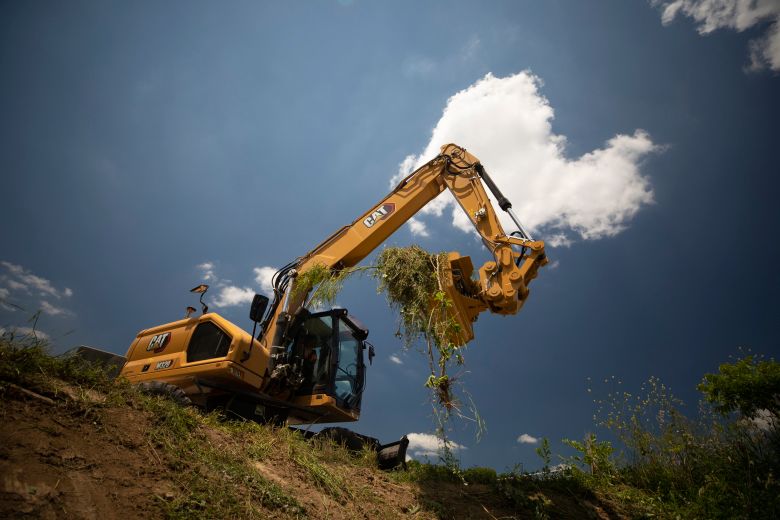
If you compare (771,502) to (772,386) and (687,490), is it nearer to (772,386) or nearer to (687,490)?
(687,490)

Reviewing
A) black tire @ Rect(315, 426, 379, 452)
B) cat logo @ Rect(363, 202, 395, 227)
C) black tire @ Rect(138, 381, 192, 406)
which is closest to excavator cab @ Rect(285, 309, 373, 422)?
black tire @ Rect(315, 426, 379, 452)

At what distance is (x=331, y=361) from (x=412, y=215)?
328cm

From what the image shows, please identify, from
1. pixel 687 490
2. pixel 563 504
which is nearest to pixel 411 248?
pixel 563 504

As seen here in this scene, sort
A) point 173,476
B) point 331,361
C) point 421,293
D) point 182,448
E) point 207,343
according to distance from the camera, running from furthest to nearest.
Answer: point 331,361 → point 207,343 → point 421,293 → point 182,448 → point 173,476

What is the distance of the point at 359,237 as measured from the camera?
7660 millimetres

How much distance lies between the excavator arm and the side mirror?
0.85 m

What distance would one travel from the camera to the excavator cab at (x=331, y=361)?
690 centimetres

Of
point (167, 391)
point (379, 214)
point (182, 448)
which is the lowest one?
point (182, 448)

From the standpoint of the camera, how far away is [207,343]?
6766 mm

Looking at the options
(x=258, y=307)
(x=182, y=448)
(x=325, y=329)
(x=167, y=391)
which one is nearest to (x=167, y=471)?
(x=182, y=448)

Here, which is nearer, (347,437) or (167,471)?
(167,471)

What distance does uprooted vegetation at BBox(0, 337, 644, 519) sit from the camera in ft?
7.85

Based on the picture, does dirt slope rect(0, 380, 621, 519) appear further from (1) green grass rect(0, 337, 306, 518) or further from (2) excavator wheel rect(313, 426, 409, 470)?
(2) excavator wheel rect(313, 426, 409, 470)

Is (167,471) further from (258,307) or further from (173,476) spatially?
(258,307)
